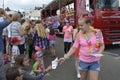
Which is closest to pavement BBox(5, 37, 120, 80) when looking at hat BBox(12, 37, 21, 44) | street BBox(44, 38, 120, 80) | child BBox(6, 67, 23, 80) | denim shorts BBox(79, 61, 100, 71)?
street BBox(44, 38, 120, 80)

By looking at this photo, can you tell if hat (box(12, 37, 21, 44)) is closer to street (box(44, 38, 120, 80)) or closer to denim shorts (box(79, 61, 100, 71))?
street (box(44, 38, 120, 80))

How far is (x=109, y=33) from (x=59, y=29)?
415 inches

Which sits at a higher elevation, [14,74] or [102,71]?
[14,74]

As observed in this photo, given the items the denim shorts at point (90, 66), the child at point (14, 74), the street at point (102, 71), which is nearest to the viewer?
the child at point (14, 74)

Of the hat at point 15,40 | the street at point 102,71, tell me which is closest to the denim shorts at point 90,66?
the hat at point 15,40

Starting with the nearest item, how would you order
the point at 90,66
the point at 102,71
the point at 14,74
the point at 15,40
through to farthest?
the point at 14,74, the point at 90,66, the point at 15,40, the point at 102,71

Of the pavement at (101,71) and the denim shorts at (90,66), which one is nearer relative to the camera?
the denim shorts at (90,66)

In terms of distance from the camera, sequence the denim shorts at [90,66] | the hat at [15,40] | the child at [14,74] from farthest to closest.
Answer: the hat at [15,40] → the denim shorts at [90,66] → the child at [14,74]

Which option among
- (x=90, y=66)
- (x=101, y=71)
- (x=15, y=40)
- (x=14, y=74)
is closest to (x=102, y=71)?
(x=101, y=71)

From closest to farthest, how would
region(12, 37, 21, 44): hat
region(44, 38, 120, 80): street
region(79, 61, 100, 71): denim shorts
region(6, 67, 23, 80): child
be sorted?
1. region(6, 67, 23, 80): child
2. region(79, 61, 100, 71): denim shorts
3. region(12, 37, 21, 44): hat
4. region(44, 38, 120, 80): street

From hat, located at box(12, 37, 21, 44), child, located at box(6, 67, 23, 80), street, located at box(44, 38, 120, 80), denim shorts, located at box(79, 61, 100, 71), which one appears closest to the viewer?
child, located at box(6, 67, 23, 80)

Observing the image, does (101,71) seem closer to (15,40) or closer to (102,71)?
(102,71)

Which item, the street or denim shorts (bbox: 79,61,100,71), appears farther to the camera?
the street

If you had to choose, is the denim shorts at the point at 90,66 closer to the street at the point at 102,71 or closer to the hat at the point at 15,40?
the hat at the point at 15,40
